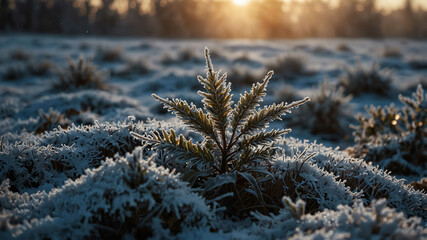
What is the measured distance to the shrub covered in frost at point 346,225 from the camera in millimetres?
1373

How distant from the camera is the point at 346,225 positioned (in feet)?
4.80

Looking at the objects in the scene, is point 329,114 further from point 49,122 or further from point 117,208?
point 117,208

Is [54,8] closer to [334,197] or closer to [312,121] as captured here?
[312,121]

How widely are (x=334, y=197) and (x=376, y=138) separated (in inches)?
91.8

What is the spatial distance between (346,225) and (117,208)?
1067 mm

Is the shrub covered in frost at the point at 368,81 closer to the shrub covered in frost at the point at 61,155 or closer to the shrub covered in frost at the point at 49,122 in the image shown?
the shrub covered in frost at the point at 49,122

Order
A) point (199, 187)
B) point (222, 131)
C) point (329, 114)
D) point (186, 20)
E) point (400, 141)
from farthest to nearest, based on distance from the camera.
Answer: point (186, 20), point (329, 114), point (400, 141), point (222, 131), point (199, 187)

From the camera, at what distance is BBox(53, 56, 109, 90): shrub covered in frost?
7199 millimetres

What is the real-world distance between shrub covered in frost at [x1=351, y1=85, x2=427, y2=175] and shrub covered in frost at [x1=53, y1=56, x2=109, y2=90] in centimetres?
567

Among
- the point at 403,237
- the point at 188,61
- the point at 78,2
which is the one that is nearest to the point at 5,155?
the point at 403,237

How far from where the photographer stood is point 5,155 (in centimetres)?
220

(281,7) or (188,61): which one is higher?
(281,7)

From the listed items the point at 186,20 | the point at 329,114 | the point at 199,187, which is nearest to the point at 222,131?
the point at 199,187

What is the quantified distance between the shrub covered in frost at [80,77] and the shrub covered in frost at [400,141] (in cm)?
567
